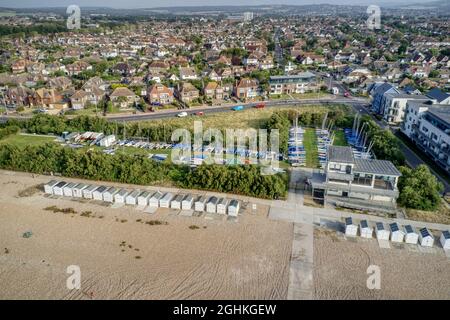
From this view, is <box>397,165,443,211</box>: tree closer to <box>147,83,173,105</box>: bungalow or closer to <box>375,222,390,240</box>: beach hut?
<box>375,222,390,240</box>: beach hut

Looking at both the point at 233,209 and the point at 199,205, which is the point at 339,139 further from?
the point at 199,205

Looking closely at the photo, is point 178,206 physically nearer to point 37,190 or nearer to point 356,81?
point 37,190

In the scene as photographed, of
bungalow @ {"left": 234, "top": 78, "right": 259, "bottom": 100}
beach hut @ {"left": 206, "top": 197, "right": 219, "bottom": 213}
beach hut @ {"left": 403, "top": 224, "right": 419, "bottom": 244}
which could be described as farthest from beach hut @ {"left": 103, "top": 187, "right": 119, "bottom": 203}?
bungalow @ {"left": 234, "top": 78, "right": 259, "bottom": 100}

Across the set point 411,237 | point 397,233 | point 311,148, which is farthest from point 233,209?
point 311,148

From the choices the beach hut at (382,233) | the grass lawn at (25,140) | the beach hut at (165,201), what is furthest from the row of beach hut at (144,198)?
the grass lawn at (25,140)

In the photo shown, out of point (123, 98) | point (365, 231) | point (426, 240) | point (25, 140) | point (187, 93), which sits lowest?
point (426, 240)
